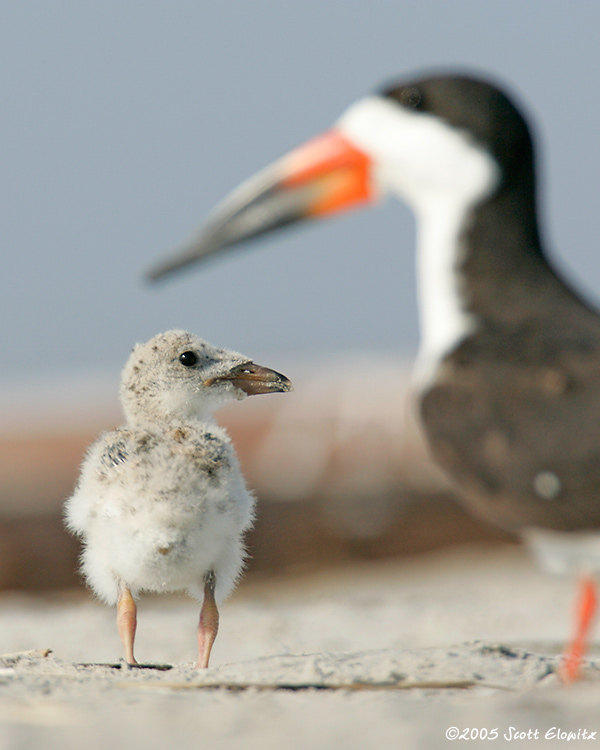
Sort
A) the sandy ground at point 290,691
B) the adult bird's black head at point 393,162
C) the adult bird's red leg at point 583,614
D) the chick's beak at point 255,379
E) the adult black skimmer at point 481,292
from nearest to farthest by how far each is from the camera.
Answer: the sandy ground at point 290,691
the adult black skimmer at point 481,292
the adult bird's red leg at point 583,614
the adult bird's black head at point 393,162
the chick's beak at point 255,379

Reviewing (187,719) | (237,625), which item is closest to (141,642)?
(237,625)

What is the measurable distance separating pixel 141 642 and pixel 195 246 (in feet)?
8.54

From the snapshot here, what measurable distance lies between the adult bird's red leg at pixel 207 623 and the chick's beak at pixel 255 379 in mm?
686

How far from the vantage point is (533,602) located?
291 inches

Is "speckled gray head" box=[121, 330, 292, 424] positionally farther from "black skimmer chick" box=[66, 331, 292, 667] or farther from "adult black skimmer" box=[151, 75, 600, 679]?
"adult black skimmer" box=[151, 75, 600, 679]

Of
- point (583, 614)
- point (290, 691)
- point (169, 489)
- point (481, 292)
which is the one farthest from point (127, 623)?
point (481, 292)

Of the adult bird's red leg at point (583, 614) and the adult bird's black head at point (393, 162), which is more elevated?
the adult bird's black head at point (393, 162)

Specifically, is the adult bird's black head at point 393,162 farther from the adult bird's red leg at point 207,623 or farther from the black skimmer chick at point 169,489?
the adult bird's red leg at point 207,623

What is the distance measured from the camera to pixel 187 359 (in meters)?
4.01

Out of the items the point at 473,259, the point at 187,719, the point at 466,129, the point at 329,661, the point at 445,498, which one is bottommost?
the point at 445,498

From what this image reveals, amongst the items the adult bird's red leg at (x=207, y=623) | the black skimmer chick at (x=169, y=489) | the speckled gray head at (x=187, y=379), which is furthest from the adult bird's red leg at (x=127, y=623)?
the speckled gray head at (x=187, y=379)

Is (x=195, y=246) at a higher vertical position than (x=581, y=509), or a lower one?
higher

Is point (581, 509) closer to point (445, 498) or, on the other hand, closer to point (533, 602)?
point (533, 602)

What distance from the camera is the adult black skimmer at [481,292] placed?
318 centimetres
